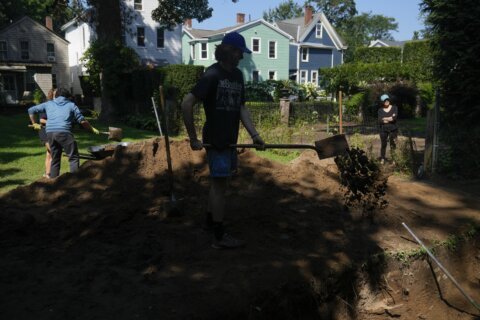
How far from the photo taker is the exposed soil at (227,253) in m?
3.46

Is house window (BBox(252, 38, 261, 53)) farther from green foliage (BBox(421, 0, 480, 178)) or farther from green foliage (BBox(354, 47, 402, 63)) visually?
green foliage (BBox(421, 0, 480, 178))

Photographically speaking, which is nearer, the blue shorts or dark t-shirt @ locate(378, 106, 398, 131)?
the blue shorts

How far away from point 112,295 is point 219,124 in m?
1.81

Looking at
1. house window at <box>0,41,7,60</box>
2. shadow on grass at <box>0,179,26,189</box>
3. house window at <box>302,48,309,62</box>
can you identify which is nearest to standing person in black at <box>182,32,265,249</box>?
shadow on grass at <box>0,179,26,189</box>

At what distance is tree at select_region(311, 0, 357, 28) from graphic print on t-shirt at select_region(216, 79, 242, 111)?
233 feet

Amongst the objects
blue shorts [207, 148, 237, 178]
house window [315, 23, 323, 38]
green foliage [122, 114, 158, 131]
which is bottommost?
green foliage [122, 114, 158, 131]

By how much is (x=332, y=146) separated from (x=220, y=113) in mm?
1401

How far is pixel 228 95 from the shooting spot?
4336 mm

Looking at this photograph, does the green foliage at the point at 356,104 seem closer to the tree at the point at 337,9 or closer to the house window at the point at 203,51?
the house window at the point at 203,51

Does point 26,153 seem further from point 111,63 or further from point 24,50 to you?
point 24,50

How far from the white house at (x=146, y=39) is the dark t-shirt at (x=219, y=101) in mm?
35843

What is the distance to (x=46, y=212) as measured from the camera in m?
5.74

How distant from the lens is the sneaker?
173 inches

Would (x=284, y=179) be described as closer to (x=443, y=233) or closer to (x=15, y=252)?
(x=443, y=233)
